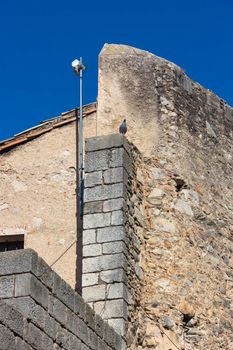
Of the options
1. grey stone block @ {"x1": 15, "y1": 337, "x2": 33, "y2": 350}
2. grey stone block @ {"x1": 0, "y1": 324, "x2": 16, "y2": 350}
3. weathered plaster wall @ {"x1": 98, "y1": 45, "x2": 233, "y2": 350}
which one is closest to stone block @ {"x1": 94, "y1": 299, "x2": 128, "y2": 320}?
weathered plaster wall @ {"x1": 98, "y1": 45, "x2": 233, "y2": 350}

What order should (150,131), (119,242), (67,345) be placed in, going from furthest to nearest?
1. (150,131)
2. (119,242)
3. (67,345)

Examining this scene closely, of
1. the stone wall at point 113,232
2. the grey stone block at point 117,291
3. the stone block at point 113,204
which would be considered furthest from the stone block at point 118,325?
the stone block at point 113,204

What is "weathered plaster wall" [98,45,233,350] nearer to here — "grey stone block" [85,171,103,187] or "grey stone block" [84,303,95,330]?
"grey stone block" [85,171,103,187]

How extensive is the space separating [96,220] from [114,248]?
424 millimetres

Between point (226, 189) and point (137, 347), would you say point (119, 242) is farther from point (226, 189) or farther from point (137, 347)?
point (226, 189)

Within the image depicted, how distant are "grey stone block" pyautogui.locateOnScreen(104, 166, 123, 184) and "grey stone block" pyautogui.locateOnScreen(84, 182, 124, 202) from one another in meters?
0.05

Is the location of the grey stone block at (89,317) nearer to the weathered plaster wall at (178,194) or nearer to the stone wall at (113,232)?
the stone wall at (113,232)

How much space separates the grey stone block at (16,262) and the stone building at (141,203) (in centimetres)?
234

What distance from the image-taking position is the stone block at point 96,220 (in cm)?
970

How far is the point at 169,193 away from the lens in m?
10.7

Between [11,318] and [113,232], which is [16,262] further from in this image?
[113,232]

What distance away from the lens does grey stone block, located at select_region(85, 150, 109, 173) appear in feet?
33.0

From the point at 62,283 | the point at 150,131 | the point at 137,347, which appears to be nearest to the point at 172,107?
the point at 150,131

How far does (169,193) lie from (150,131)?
0.83 meters
